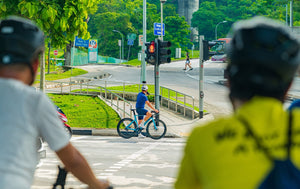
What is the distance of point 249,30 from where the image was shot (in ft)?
5.71

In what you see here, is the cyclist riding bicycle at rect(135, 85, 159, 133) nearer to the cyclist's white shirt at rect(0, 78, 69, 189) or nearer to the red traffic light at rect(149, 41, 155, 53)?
the red traffic light at rect(149, 41, 155, 53)

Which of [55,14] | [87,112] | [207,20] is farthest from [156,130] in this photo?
[207,20]

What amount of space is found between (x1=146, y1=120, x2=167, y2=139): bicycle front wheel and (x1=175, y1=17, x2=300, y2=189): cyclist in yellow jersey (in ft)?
44.3

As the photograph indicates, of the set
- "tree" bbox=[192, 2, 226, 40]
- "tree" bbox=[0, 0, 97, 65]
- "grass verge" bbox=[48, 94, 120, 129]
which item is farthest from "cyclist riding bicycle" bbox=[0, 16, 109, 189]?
"tree" bbox=[192, 2, 226, 40]

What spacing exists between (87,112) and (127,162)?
895cm

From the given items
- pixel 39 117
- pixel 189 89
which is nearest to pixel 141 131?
pixel 39 117

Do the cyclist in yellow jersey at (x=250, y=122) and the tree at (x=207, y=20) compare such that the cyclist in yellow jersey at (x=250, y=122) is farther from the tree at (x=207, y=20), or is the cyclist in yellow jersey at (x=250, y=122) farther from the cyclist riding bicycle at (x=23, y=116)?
the tree at (x=207, y=20)

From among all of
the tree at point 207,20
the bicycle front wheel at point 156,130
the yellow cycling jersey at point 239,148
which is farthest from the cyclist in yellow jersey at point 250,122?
the tree at point 207,20

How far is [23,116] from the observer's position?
2018 mm

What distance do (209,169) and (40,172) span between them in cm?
789

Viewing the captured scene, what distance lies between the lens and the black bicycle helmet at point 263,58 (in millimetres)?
1689

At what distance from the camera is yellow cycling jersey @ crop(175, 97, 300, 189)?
1547 millimetres

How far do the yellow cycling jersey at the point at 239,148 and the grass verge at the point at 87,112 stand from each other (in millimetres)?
15532

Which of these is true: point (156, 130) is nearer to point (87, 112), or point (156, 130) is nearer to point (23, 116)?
point (87, 112)
